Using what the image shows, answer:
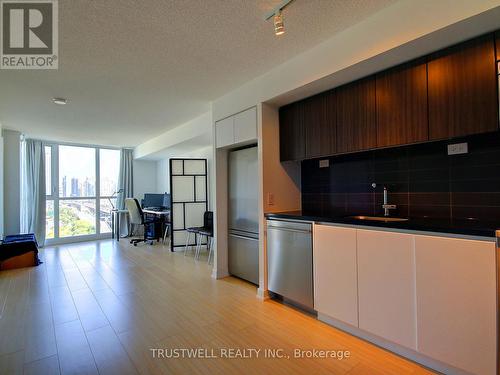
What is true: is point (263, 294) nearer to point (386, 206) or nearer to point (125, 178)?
A: point (386, 206)

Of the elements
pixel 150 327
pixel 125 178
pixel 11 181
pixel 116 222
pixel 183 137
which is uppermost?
pixel 183 137

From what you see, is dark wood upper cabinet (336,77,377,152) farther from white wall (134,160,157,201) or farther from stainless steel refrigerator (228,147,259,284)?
white wall (134,160,157,201)

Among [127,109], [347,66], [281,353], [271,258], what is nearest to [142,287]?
[271,258]

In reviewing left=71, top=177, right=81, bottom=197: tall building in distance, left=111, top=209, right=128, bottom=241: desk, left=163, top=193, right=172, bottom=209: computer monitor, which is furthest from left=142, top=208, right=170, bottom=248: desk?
left=71, top=177, right=81, bottom=197: tall building in distance

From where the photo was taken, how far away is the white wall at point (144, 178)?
289 inches

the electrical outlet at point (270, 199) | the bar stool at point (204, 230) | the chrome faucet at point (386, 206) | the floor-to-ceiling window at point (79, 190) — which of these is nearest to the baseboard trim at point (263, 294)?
the electrical outlet at point (270, 199)

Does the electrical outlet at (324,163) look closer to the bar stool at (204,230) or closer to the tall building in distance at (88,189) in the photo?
the bar stool at (204,230)

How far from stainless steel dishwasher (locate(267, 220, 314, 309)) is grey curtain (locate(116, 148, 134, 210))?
5457 millimetres

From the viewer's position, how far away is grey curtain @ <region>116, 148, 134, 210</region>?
688cm

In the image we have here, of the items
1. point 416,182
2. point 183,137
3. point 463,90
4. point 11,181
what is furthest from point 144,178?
point 463,90

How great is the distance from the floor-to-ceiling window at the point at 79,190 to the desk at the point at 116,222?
7.7 inches

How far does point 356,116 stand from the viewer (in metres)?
2.25

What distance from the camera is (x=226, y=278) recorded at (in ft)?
11.7

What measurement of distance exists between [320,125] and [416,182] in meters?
0.99
